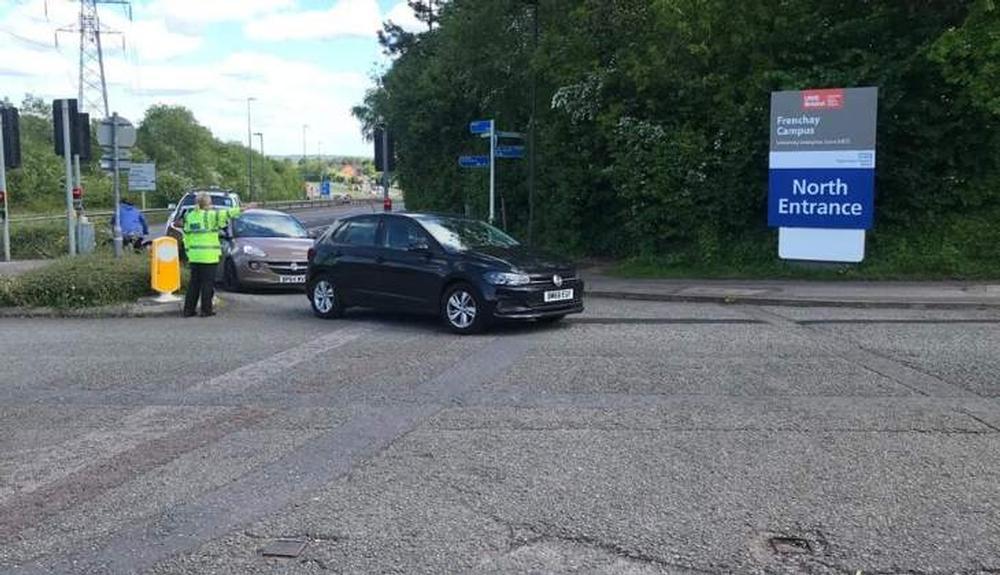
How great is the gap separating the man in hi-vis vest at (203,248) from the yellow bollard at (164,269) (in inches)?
39.6

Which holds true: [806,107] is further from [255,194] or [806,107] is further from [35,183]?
[255,194]

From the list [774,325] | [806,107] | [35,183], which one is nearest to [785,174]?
[806,107]

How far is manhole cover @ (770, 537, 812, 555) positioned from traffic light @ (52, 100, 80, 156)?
16.6m

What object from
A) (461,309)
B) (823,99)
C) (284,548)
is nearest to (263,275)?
(461,309)

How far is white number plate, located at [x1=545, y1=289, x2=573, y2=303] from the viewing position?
11.1 meters

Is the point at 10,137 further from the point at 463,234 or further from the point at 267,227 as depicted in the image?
the point at 463,234

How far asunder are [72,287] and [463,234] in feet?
19.9

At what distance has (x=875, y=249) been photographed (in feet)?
55.9

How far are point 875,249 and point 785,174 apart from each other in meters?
2.22

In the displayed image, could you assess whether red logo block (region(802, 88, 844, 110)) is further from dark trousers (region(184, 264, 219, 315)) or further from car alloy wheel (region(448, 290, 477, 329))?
dark trousers (region(184, 264, 219, 315))

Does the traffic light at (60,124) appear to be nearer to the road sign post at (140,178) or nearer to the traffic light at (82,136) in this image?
the traffic light at (82,136)

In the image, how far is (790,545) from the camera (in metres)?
4.41

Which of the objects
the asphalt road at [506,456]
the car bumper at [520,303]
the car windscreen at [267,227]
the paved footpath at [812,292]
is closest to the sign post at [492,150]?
the paved footpath at [812,292]

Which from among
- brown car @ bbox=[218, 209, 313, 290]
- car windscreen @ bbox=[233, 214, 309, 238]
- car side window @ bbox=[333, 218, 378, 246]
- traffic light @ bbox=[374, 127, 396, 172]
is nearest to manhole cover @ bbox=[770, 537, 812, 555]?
car side window @ bbox=[333, 218, 378, 246]
